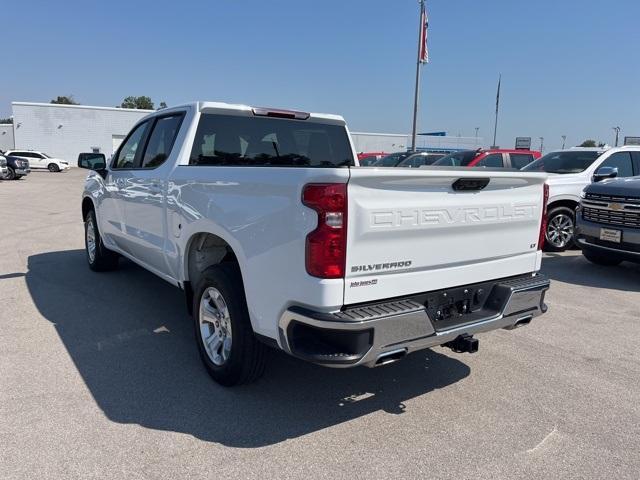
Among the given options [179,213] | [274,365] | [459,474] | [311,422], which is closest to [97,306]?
[179,213]

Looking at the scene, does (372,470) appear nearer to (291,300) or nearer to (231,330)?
(291,300)

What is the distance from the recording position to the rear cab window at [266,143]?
14.9 ft

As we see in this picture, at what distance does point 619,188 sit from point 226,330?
610 cm

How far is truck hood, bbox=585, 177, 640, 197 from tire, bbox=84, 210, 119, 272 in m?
6.90

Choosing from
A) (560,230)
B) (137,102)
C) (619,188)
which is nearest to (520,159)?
(560,230)

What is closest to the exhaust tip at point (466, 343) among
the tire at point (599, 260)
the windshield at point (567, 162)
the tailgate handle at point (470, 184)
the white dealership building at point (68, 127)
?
the tailgate handle at point (470, 184)

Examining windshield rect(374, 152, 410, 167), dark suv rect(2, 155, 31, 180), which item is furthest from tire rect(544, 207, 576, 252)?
dark suv rect(2, 155, 31, 180)

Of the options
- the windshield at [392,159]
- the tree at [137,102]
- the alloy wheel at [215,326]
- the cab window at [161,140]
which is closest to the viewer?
the alloy wheel at [215,326]

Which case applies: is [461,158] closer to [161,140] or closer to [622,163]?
[622,163]

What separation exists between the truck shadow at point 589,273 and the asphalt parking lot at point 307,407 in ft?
5.69

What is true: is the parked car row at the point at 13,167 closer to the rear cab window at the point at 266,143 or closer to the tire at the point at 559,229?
the rear cab window at the point at 266,143

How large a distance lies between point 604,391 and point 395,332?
79.5 inches

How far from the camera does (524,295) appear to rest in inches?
137

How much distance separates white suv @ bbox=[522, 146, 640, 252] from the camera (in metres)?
8.97
